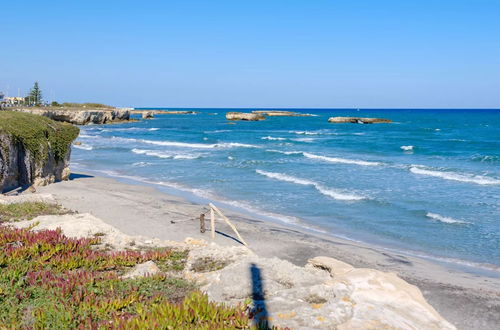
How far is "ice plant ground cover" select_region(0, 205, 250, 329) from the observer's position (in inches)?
247

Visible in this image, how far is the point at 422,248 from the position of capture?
16.0m

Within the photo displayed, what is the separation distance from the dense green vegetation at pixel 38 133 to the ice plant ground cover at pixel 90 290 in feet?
37.0

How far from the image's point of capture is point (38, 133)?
22531 mm

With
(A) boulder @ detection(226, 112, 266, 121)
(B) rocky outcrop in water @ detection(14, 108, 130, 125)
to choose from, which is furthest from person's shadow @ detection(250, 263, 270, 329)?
(A) boulder @ detection(226, 112, 266, 121)

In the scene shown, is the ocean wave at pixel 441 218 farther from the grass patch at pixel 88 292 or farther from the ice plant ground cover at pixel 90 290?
the grass patch at pixel 88 292

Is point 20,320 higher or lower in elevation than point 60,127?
lower

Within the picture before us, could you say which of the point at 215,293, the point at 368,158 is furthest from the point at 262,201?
the point at 368,158

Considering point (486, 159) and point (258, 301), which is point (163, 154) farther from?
point (258, 301)

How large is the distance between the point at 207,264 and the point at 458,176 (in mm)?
26451

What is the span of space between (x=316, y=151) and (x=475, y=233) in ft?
104

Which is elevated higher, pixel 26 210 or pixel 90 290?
pixel 90 290

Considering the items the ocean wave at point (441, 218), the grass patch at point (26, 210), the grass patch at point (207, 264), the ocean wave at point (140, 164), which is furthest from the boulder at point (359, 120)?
the grass patch at point (207, 264)

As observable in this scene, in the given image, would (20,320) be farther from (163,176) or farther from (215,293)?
(163,176)

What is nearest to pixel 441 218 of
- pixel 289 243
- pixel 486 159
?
Answer: pixel 289 243
